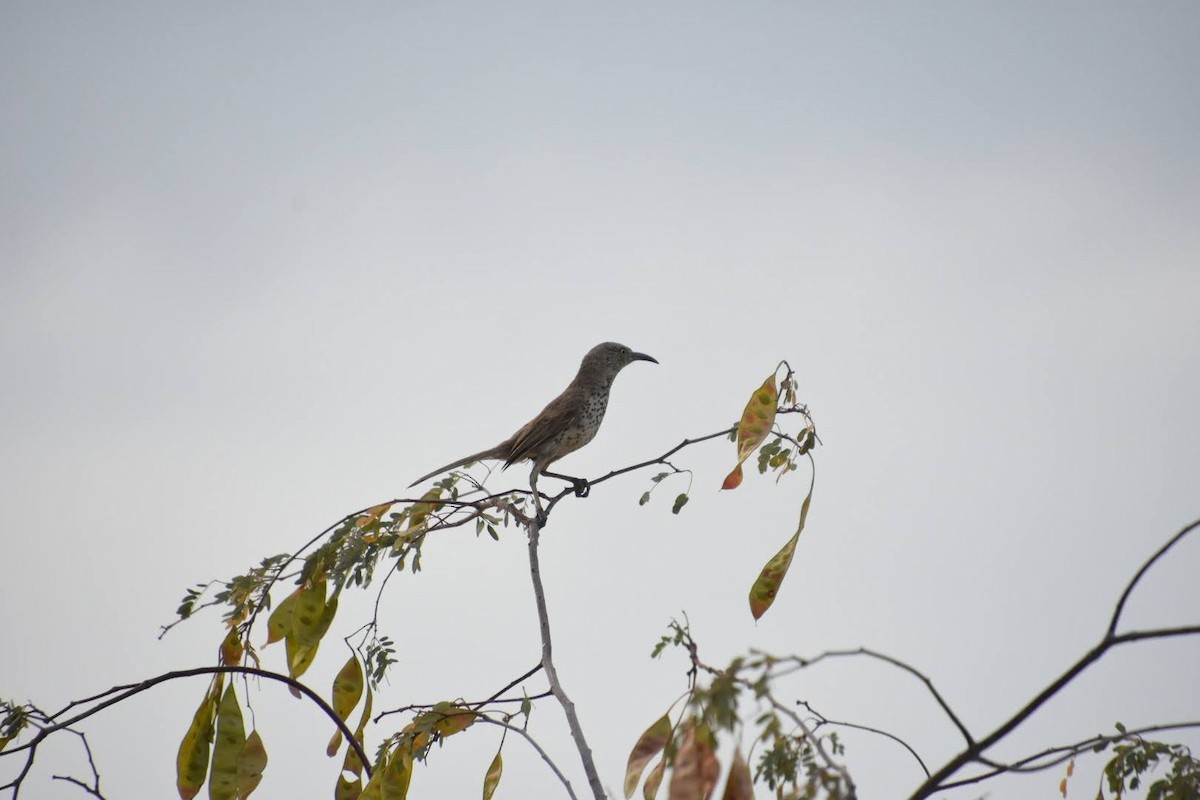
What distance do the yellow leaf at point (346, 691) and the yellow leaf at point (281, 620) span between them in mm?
305

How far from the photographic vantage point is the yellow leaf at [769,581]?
2.90 metres

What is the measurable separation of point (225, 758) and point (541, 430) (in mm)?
3298

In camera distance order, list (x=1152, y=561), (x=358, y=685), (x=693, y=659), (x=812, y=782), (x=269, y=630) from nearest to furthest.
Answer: (x=1152, y=561)
(x=812, y=782)
(x=693, y=659)
(x=269, y=630)
(x=358, y=685)

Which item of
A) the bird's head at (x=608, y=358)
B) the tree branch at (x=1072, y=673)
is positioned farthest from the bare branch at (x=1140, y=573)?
the bird's head at (x=608, y=358)

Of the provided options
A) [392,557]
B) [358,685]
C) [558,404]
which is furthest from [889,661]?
[558,404]

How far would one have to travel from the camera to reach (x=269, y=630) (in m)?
3.11

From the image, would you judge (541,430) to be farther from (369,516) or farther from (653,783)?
(653,783)

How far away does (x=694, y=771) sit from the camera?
195 centimetres

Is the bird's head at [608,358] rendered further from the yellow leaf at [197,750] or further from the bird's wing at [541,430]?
the yellow leaf at [197,750]

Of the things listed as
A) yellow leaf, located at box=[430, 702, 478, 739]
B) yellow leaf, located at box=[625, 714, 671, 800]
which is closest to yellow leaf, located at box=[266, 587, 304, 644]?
yellow leaf, located at box=[430, 702, 478, 739]

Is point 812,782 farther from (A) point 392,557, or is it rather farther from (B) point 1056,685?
(A) point 392,557

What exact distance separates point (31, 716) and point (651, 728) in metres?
1.69

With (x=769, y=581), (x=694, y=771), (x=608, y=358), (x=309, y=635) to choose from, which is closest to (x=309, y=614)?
(x=309, y=635)

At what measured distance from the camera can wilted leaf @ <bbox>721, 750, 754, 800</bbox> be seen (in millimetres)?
2031
